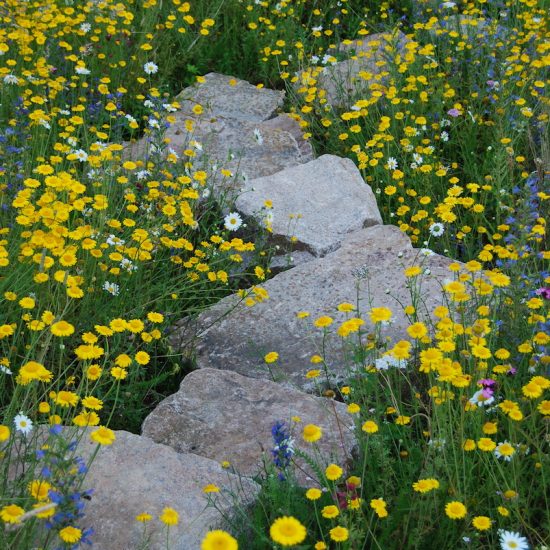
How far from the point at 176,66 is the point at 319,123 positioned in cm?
114

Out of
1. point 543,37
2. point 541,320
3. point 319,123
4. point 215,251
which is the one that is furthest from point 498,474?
point 543,37

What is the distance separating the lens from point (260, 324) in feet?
11.2

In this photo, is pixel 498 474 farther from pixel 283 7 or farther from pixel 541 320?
pixel 283 7

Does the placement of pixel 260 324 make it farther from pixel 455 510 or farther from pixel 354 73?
pixel 354 73

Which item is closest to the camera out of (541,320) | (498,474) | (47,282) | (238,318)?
(498,474)

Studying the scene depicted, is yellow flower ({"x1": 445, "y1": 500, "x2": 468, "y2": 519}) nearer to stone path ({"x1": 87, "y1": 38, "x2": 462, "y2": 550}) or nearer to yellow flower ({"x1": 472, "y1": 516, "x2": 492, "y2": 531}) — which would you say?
yellow flower ({"x1": 472, "y1": 516, "x2": 492, "y2": 531})

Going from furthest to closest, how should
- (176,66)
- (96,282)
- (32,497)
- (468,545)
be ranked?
(176,66) → (96,282) → (468,545) → (32,497)

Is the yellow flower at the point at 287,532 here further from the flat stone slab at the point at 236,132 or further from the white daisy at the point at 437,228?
the flat stone slab at the point at 236,132

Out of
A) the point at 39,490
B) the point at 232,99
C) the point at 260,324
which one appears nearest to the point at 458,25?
the point at 232,99

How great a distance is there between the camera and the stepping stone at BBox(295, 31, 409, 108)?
4.94 m

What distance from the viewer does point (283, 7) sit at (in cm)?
591

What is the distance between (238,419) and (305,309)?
0.77 m

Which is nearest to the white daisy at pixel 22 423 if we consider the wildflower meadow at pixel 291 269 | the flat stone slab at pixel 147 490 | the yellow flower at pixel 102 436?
the wildflower meadow at pixel 291 269

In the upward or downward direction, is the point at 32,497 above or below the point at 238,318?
above
